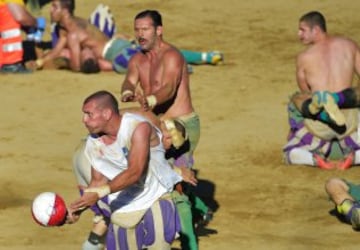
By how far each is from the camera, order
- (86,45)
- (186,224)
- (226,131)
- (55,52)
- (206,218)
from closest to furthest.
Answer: (186,224) < (206,218) < (226,131) < (86,45) < (55,52)

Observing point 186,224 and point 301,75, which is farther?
point 301,75

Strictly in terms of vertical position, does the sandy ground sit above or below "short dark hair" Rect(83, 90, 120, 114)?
below

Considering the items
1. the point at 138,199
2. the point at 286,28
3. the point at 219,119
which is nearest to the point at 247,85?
the point at 219,119

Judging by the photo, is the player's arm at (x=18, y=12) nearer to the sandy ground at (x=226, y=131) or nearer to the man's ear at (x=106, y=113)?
the sandy ground at (x=226, y=131)

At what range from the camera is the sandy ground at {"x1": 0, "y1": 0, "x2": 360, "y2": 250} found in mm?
12391

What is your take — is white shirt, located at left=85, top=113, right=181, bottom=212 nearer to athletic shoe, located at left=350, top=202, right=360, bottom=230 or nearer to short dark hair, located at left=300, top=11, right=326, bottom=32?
athletic shoe, located at left=350, top=202, right=360, bottom=230

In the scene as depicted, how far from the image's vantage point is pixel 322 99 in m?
14.1

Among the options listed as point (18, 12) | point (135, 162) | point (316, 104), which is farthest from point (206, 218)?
point (18, 12)

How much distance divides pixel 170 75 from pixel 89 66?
6068 millimetres

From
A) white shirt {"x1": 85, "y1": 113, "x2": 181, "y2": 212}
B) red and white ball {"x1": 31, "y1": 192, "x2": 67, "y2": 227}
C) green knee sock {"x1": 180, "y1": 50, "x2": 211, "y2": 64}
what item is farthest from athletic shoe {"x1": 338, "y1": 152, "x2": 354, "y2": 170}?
red and white ball {"x1": 31, "y1": 192, "x2": 67, "y2": 227}

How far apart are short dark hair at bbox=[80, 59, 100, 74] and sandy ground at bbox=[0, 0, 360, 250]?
0.10 meters

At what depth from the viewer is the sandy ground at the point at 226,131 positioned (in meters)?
12.4

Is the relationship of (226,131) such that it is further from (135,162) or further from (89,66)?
(135,162)

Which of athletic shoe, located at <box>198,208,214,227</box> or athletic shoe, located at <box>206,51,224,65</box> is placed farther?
athletic shoe, located at <box>206,51,224,65</box>
